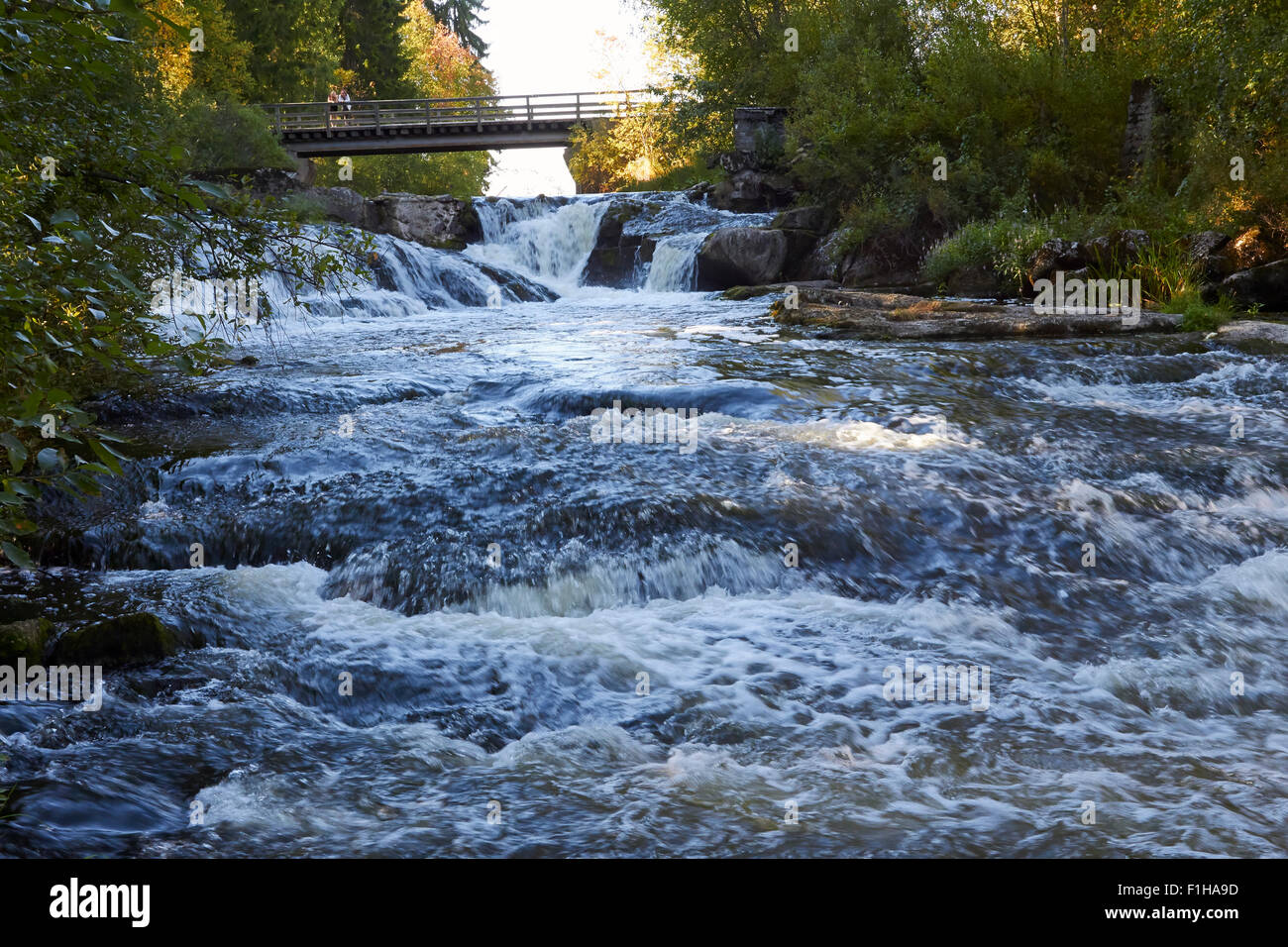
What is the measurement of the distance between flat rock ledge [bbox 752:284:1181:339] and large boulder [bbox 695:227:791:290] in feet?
19.8

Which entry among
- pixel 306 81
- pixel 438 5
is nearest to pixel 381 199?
pixel 306 81

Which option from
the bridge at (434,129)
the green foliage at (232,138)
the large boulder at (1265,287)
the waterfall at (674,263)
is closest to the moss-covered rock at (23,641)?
the large boulder at (1265,287)

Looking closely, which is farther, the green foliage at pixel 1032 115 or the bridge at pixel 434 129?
the bridge at pixel 434 129

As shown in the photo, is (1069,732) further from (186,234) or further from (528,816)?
(186,234)

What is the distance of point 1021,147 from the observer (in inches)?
769

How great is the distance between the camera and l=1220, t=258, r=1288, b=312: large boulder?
12938 millimetres

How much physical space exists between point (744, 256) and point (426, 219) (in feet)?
39.0

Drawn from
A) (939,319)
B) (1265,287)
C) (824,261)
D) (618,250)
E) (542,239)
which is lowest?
(939,319)

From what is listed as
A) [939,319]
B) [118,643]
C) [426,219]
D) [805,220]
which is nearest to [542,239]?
[426,219]

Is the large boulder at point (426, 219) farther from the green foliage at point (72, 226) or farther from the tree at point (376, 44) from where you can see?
the green foliage at point (72, 226)

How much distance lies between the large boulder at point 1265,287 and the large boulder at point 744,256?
9.72 metres

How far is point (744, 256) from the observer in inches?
837

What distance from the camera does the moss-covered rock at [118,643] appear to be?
4.47 meters

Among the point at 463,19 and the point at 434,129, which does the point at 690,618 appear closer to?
the point at 434,129
